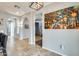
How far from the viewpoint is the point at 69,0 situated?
2107mm

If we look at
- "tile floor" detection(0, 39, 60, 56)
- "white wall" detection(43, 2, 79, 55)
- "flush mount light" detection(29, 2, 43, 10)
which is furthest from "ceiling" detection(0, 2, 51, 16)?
"tile floor" detection(0, 39, 60, 56)

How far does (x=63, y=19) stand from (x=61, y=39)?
0.31 meters

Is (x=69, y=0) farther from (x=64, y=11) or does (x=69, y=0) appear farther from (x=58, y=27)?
(x=58, y=27)

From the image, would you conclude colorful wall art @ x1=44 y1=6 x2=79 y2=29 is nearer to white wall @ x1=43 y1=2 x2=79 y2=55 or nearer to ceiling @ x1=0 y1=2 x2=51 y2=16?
white wall @ x1=43 y1=2 x2=79 y2=55

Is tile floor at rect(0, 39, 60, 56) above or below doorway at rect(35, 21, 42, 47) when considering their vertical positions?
below

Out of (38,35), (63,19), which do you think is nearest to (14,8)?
(38,35)

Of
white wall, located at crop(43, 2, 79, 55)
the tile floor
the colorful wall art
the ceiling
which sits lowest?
the tile floor

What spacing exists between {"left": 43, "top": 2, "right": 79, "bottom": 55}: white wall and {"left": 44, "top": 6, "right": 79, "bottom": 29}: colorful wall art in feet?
0.20

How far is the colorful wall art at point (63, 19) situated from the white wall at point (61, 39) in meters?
0.06

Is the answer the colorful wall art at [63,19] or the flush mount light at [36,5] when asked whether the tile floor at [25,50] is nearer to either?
the colorful wall art at [63,19]

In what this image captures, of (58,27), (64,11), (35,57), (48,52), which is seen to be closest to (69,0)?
(64,11)

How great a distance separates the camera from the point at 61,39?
210 cm

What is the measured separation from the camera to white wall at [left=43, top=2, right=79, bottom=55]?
80.3 inches

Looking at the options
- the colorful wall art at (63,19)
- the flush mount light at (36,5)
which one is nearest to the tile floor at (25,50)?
the colorful wall art at (63,19)
